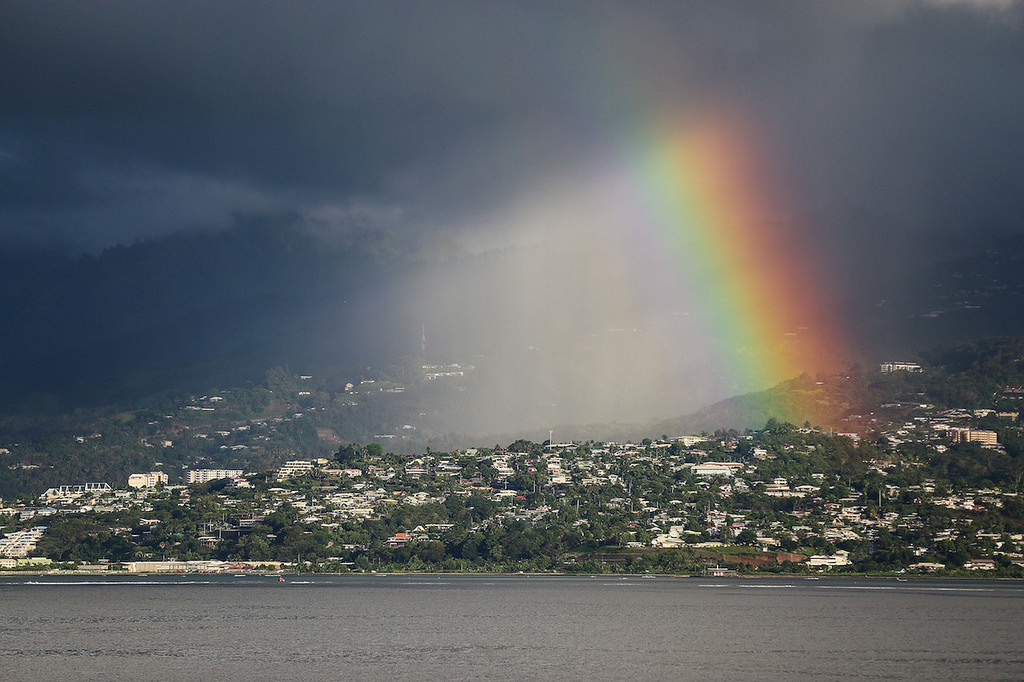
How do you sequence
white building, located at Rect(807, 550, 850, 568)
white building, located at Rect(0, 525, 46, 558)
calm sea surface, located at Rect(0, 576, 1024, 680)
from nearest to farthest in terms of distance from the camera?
1. calm sea surface, located at Rect(0, 576, 1024, 680)
2. white building, located at Rect(807, 550, 850, 568)
3. white building, located at Rect(0, 525, 46, 558)

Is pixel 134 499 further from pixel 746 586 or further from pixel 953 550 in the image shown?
pixel 953 550

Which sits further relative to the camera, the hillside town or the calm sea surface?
the hillside town

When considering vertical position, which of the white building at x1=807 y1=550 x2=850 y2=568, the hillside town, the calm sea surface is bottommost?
the calm sea surface

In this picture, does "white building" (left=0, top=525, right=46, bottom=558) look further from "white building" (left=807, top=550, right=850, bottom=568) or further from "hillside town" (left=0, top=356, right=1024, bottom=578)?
"white building" (left=807, top=550, right=850, bottom=568)

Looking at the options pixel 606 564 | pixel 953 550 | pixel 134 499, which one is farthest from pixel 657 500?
pixel 134 499

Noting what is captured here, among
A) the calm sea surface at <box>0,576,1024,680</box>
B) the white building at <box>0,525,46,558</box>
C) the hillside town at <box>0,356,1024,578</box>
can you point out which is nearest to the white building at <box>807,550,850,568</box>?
the hillside town at <box>0,356,1024,578</box>

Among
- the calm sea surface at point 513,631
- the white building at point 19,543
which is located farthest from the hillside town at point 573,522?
the calm sea surface at point 513,631

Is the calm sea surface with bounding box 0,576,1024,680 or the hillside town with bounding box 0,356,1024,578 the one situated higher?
the hillside town with bounding box 0,356,1024,578
